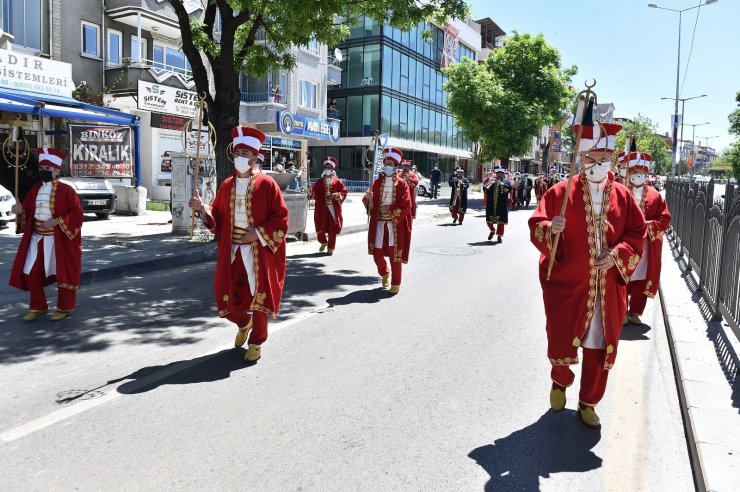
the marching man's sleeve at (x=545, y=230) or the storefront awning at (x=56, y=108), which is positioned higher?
the storefront awning at (x=56, y=108)

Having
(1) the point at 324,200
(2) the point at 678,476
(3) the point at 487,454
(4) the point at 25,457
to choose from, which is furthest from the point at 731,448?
(1) the point at 324,200

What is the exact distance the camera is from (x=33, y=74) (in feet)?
56.6

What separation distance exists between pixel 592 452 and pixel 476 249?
1017 centimetres

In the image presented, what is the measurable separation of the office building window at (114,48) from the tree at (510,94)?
62.3ft

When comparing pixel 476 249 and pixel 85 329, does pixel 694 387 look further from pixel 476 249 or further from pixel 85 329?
pixel 476 249

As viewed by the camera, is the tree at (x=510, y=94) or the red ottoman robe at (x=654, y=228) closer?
the red ottoman robe at (x=654, y=228)

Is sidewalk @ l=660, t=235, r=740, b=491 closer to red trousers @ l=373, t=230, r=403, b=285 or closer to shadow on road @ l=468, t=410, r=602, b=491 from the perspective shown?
shadow on road @ l=468, t=410, r=602, b=491

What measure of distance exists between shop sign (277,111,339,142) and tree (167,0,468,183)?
61.3ft

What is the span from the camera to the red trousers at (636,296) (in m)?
6.84

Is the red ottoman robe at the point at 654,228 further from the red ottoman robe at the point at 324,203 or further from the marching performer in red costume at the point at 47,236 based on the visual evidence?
the red ottoman robe at the point at 324,203

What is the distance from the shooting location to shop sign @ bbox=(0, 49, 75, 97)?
53.9 ft

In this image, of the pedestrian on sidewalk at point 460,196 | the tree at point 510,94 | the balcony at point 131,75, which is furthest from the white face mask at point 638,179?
the tree at point 510,94

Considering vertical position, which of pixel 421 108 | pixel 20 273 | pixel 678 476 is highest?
pixel 421 108

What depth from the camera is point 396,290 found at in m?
8.56
